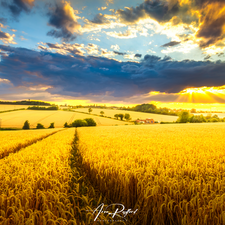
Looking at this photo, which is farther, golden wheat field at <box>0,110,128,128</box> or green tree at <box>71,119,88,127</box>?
golden wheat field at <box>0,110,128,128</box>

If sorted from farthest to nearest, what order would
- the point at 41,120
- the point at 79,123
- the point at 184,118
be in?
the point at 184,118 → the point at 41,120 → the point at 79,123

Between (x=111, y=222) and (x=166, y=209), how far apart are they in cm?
112

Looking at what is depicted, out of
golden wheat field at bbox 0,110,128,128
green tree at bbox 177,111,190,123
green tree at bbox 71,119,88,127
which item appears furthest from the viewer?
green tree at bbox 177,111,190,123

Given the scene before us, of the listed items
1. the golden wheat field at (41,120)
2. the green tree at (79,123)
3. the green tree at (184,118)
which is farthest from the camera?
the green tree at (184,118)

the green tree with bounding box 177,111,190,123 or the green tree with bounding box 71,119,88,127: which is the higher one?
the green tree with bounding box 177,111,190,123

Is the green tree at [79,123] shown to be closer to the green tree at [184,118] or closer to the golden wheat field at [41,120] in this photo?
the golden wheat field at [41,120]

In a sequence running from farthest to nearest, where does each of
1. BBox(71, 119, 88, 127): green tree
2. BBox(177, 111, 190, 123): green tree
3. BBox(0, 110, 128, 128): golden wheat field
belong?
BBox(177, 111, 190, 123): green tree
BBox(0, 110, 128, 128): golden wheat field
BBox(71, 119, 88, 127): green tree

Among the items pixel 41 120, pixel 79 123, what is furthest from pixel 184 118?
pixel 41 120

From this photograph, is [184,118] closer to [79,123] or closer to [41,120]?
[79,123]

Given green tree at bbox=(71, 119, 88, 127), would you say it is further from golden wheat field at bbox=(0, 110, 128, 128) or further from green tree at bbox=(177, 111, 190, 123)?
green tree at bbox=(177, 111, 190, 123)

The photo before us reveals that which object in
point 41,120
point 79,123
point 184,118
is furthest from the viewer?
point 184,118

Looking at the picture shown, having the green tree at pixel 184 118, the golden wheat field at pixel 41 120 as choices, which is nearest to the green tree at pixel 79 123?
the golden wheat field at pixel 41 120

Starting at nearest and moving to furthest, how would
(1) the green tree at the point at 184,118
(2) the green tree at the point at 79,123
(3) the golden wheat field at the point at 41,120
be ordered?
1. (2) the green tree at the point at 79,123
2. (3) the golden wheat field at the point at 41,120
3. (1) the green tree at the point at 184,118

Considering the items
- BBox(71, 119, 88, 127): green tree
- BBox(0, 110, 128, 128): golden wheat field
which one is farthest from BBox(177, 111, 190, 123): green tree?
BBox(71, 119, 88, 127): green tree
